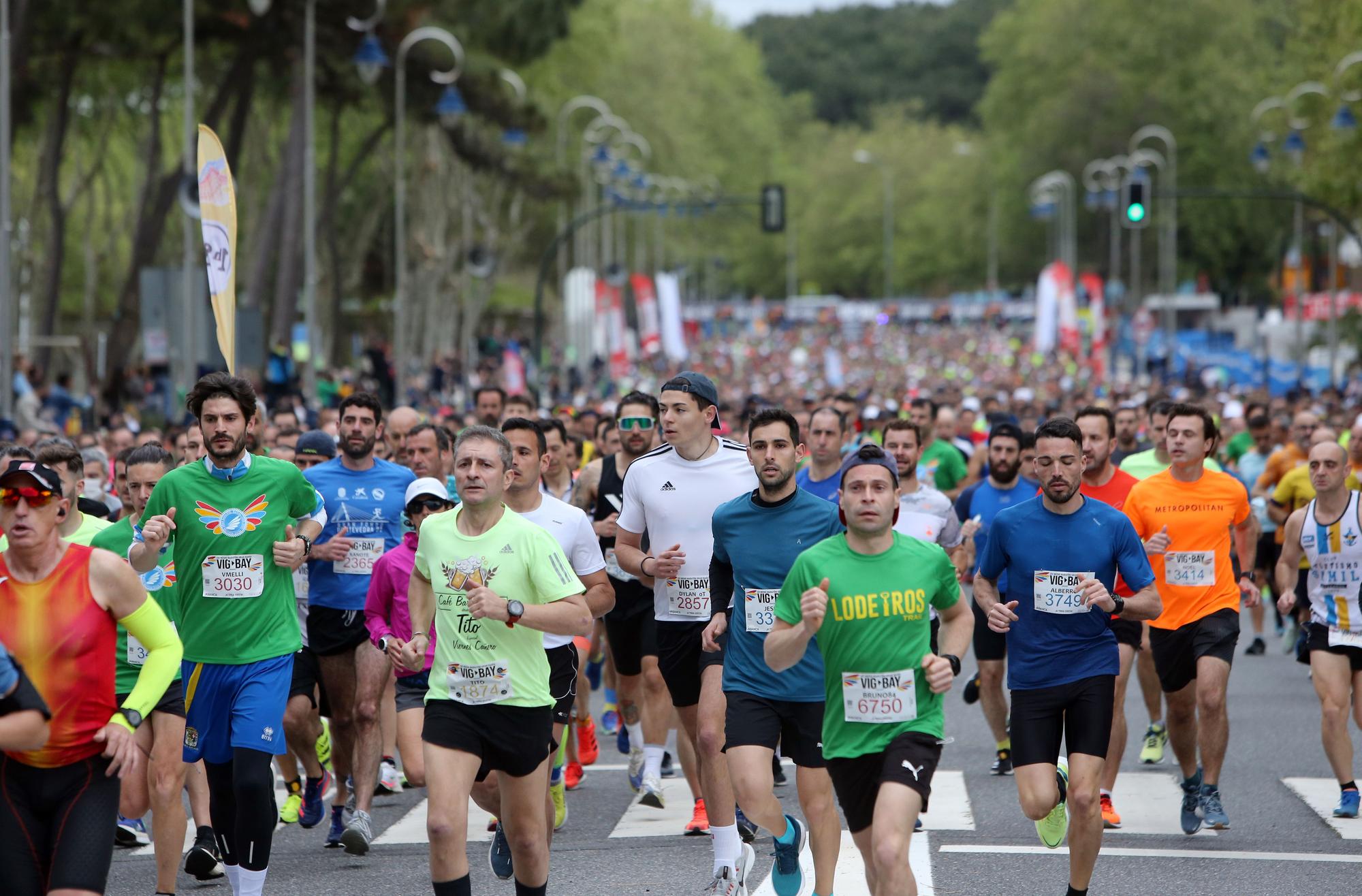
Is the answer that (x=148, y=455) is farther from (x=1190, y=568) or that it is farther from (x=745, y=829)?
(x=1190, y=568)

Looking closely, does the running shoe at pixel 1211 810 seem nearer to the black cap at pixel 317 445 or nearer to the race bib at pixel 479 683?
the race bib at pixel 479 683

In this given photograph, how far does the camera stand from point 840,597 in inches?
271

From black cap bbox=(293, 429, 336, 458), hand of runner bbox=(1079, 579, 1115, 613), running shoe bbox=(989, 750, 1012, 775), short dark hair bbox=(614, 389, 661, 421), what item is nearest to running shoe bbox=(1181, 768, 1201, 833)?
running shoe bbox=(989, 750, 1012, 775)

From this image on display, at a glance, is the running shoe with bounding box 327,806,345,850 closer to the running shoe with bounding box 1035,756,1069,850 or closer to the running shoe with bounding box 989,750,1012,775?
the running shoe with bounding box 1035,756,1069,850

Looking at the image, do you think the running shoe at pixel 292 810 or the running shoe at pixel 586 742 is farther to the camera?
the running shoe at pixel 586 742

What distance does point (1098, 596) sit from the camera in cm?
782

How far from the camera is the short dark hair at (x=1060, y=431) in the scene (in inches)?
329

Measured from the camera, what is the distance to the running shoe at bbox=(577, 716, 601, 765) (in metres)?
12.1

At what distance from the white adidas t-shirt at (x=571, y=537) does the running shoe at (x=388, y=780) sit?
11.2 feet

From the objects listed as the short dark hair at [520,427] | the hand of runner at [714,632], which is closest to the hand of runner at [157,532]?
the short dark hair at [520,427]

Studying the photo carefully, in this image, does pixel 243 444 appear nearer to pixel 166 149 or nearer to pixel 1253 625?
pixel 1253 625

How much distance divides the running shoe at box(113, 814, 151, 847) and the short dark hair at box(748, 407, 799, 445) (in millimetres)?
3935

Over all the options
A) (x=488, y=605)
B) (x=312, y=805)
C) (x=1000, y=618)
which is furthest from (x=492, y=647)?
(x=312, y=805)

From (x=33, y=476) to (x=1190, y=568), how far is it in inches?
238
